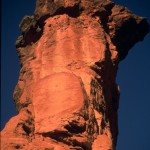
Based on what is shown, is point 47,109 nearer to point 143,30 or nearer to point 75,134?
point 75,134

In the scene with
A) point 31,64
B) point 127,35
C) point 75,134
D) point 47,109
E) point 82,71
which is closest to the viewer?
point 75,134

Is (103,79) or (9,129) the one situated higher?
(103,79)

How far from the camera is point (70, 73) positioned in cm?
1495

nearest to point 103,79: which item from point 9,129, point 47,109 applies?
point 47,109

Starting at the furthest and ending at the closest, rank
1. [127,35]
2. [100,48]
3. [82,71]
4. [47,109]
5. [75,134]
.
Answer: [127,35]
[100,48]
[82,71]
[47,109]
[75,134]

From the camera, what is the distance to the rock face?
1280cm

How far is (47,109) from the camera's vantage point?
13625mm

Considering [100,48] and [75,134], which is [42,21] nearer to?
[100,48]

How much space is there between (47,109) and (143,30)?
30.6 feet

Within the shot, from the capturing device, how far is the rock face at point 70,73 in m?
12.8

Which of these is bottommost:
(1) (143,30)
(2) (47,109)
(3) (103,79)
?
(2) (47,109)

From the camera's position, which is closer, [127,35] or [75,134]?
[75,134]

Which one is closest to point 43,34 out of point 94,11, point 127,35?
point 94,11

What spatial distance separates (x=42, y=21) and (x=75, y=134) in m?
7.41
